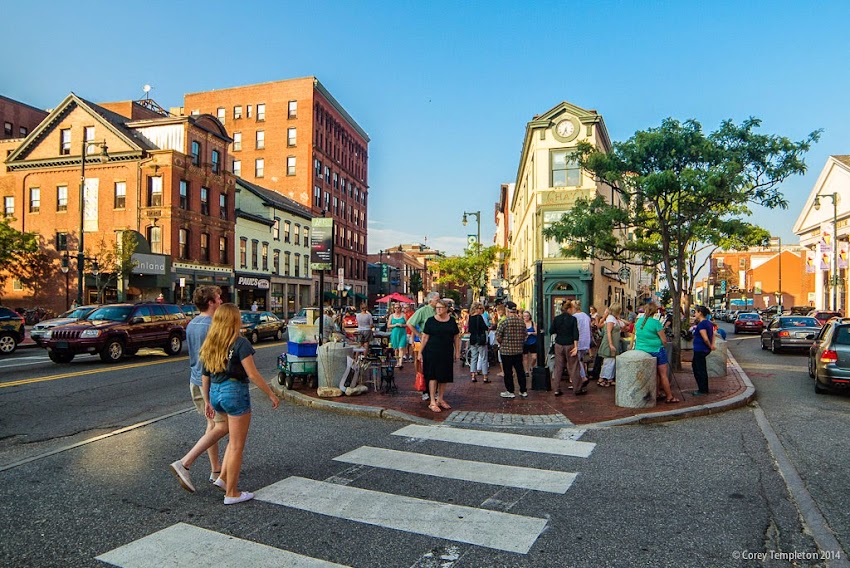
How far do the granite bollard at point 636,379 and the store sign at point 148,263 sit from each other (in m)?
29.4

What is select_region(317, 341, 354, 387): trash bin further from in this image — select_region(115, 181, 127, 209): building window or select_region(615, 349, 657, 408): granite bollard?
select_region(115, 181, 127, 209): building window

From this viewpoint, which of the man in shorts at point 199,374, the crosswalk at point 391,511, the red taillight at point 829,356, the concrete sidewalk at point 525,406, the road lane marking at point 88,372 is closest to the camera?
the crosswalk at point 391,511

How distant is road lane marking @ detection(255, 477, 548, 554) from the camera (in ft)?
14.1

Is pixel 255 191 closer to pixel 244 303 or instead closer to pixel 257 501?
pixel 244 303

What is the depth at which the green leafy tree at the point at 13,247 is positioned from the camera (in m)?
34.2

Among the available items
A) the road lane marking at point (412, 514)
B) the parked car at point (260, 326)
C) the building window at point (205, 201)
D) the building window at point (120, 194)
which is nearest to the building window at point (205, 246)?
the building window at point (205, 201)

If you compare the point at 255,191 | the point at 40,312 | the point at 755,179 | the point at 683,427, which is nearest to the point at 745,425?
the point at 683,427

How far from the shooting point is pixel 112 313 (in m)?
17.3

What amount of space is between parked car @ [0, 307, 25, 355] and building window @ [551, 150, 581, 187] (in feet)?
79.7

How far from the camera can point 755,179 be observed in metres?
14.6

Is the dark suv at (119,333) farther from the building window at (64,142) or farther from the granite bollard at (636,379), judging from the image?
the building window at (64,142)

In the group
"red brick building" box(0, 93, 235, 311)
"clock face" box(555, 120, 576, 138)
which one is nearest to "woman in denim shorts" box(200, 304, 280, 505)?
"clock face" box(555, 120, 576, 138)

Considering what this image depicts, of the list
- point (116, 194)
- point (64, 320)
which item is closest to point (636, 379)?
point (64, 320)

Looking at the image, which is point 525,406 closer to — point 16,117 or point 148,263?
point 148,263
